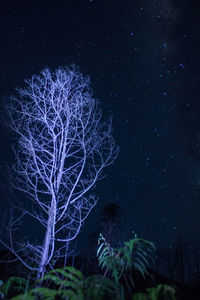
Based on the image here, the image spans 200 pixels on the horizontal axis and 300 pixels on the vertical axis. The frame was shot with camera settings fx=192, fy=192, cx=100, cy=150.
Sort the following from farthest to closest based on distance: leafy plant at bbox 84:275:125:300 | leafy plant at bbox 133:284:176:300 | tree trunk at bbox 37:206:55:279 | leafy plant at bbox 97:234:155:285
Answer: tree trunk at bbox 37:206:55:279 < leafy plant at bbox 97:234:155:285 < leafy plant at bbox 84:275:125:300 < leafy plant at bbox 133:284:176:300

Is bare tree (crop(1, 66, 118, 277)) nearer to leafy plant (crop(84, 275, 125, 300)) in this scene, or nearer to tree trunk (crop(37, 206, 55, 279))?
tree trunk (crop(37, 206, 55, 279))

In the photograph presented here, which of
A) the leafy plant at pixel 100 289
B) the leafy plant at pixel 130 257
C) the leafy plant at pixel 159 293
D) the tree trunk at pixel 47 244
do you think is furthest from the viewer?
the tree trunk at pixel 47 244

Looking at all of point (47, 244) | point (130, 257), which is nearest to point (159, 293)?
point (130, 257)

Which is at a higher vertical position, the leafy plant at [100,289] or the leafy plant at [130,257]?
the leafy plant at [130,257]

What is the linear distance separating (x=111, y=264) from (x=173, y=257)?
32041 millimetres

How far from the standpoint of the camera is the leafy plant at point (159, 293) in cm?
167

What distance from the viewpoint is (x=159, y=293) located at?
1.79 meters

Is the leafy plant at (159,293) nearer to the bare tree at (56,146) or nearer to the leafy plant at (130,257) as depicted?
the leafy plant at (130,257)

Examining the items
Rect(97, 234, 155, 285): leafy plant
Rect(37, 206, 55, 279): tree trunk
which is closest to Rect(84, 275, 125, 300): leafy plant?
Rect(97, 234, 155, 285): leafy plant

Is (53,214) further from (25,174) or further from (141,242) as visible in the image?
(141,242)

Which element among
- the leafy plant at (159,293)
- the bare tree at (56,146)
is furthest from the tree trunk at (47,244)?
the leafy plant at (159,293)

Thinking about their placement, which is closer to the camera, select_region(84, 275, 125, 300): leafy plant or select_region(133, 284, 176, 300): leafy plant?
select_region(133, 284, 176, 300): leafy plant

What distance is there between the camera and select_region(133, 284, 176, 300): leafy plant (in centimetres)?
167

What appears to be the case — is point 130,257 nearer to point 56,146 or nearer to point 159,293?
point 159,293
